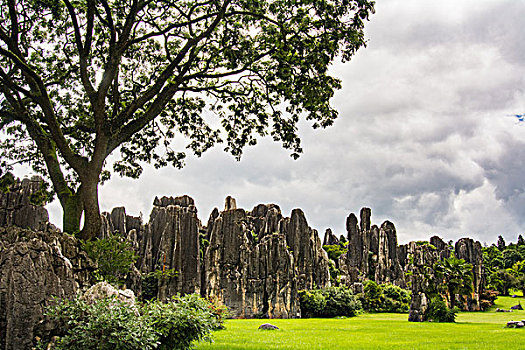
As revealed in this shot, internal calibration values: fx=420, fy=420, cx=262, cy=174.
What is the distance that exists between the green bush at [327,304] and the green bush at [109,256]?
37.9m

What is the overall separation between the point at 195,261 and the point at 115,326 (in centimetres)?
4213

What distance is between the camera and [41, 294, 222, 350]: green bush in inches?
371

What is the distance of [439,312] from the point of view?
38875 millimetres

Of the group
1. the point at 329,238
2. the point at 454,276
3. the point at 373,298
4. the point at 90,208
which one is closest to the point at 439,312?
the point at 454,276

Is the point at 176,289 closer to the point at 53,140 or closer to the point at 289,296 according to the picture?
the point at 289,296

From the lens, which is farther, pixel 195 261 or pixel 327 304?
pixel 327 304

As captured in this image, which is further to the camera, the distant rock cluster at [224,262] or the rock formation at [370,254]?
the rock formation at [370,254]

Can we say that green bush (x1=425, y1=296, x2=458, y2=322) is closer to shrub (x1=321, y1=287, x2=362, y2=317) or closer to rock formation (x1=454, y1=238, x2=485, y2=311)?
shrub (x1=321, y1=287, x2=362, y2=317)

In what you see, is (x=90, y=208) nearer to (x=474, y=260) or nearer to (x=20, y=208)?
(x=20, y=208)

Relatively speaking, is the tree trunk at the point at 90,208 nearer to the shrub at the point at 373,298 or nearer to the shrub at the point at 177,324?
the shrub at the point at 177,324

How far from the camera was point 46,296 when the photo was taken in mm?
→ 10078

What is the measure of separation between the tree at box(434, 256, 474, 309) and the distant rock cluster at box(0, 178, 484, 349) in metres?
2.55

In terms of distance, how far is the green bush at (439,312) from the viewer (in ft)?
126

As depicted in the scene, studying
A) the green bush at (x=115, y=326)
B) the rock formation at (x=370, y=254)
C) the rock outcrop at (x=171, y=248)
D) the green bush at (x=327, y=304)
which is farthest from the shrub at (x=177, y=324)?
the rock formation at (x=370, y=254)
